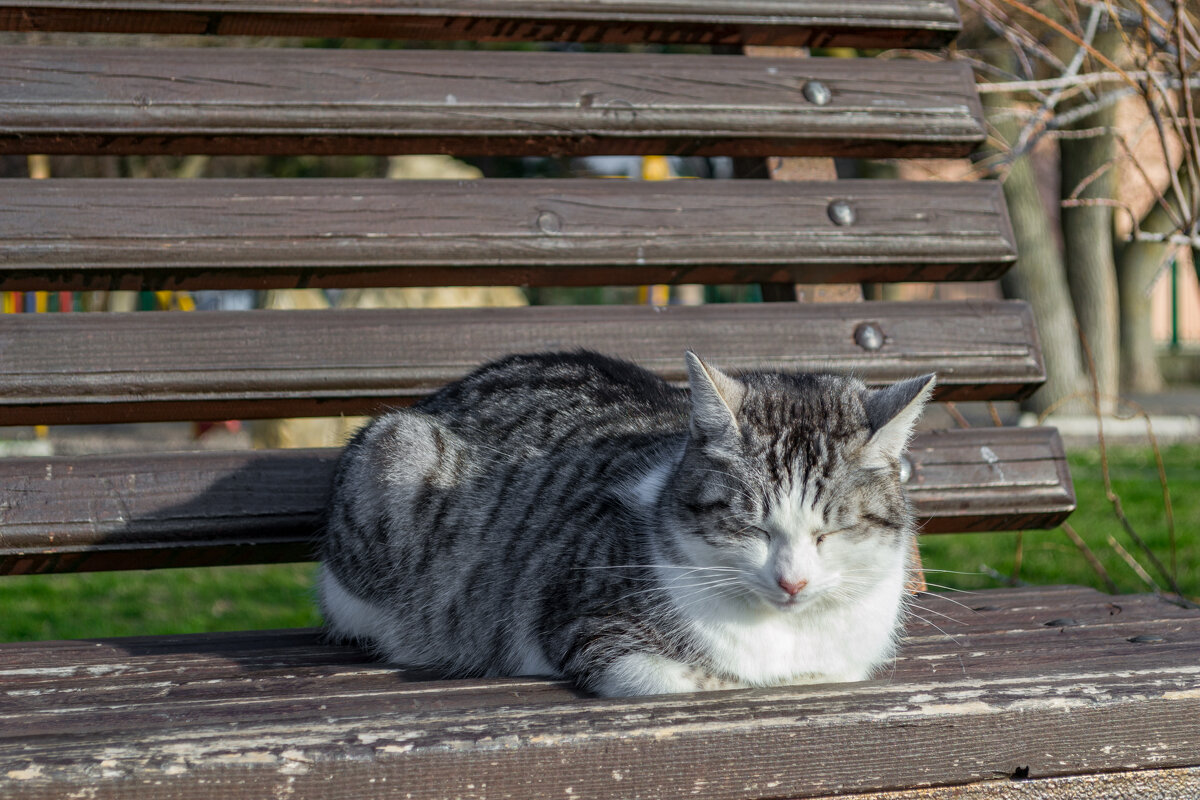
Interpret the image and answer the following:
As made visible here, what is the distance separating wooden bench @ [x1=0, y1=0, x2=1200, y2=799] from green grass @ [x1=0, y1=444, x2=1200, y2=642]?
1.62 m

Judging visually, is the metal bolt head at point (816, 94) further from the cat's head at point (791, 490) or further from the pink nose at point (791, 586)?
the pink nose at point (791, 586)

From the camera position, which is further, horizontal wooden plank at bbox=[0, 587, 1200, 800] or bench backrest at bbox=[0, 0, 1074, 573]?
bench backrest at bbox=[0, 0, 1074, 573]

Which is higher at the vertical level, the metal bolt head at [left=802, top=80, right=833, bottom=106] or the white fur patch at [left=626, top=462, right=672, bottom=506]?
the metal bolt head at [left=802, top=80, right=833, bottom=106]

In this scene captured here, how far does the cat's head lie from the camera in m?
1.80

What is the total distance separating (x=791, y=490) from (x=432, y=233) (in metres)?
1.21

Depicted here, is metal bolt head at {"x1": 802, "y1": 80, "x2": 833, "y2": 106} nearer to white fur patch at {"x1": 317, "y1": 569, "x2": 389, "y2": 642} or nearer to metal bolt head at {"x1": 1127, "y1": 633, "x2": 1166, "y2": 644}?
metal bolt head at {"x1": 1127, "y1": 633, "x2": 1166, "y2": 644}

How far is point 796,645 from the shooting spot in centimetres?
187

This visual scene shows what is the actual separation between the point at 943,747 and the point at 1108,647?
60cm

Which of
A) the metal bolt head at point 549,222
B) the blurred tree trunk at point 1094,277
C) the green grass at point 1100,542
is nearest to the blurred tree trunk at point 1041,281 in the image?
the blurred tree trunk at point 1094,277

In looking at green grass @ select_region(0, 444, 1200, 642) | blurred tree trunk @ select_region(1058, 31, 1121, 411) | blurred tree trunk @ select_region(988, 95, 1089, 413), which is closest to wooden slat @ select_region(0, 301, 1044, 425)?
green grass @ select_region(0, 444, 1200, 642)

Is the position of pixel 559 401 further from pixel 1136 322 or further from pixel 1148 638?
pixel 1136 322

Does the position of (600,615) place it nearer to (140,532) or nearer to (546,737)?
(546,737)

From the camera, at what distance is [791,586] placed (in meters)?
1.75

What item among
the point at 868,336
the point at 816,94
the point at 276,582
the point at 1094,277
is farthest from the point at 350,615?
the point at 1094,277
